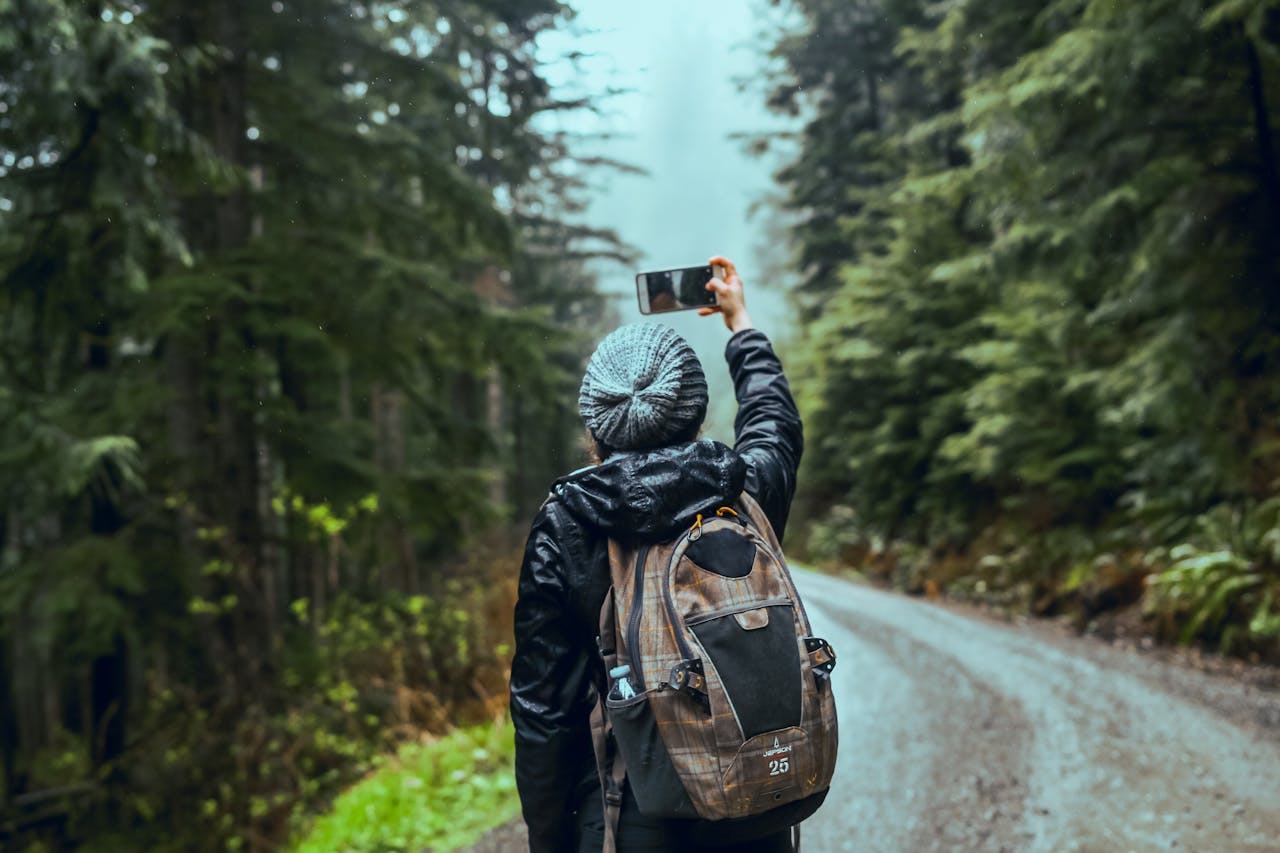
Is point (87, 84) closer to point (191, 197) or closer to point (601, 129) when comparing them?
point (191, 197)

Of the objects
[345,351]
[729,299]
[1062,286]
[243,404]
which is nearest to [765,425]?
[729,299]

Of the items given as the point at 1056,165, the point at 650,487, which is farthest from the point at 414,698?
the point at 1056,165

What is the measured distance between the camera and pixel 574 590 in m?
2.25

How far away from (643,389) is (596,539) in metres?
0.39

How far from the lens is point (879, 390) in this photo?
1827 cm

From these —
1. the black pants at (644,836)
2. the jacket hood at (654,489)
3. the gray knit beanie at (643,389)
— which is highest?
the gray knit beanie at (643,389)

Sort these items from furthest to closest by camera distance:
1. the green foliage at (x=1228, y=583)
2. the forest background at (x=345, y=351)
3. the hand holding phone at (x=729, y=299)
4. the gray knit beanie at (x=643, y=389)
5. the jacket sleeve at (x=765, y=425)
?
1. the green foliage at (x=1228, y=583)
2. the forest background at (x=345, y=351)
3. the hand holding phone at (x=729, y=299)
4. the jacket sleeve at (x=765, y=425)
5. the gray knit beanie at (x=643, y=389)

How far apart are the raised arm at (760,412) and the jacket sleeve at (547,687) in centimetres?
58

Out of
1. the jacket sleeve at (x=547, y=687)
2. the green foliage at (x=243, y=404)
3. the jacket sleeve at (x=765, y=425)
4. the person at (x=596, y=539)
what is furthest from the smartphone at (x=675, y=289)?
the green foliage at (x=243, y=404)

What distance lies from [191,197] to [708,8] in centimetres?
16349

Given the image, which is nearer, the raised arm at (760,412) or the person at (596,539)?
the person at (596,539)

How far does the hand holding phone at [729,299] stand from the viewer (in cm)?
289

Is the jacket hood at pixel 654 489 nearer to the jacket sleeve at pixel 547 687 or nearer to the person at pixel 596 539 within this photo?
the person at pixel 596 539

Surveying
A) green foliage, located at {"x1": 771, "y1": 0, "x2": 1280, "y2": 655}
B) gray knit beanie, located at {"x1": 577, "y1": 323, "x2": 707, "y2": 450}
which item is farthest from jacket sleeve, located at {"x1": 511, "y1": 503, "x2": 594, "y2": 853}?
green foliage, located at {"x1": 771, "y1": 0, "x2": 1280, "y2": 655}
